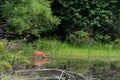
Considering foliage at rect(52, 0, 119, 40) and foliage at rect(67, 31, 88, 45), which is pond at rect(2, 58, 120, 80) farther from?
foliage at rect(52, 0, 119, 40)

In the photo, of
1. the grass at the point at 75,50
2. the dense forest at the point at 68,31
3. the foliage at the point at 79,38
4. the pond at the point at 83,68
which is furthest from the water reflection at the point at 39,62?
the foliage at the point at 79,38

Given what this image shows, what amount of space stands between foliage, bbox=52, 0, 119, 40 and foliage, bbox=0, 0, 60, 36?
10.7 feet

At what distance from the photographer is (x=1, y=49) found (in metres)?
11.8

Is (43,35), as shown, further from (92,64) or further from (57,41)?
(92,64)

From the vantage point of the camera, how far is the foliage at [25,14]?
2169 centimetres

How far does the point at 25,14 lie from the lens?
22281 mm

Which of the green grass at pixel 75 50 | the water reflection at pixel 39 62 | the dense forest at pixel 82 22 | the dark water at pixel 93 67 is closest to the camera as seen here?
the dark water at pixel 93 67

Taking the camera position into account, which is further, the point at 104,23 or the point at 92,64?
the point at 104,23

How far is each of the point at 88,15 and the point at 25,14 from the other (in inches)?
256

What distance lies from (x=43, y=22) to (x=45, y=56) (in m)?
2.73

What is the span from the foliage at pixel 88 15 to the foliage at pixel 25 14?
3275 mm

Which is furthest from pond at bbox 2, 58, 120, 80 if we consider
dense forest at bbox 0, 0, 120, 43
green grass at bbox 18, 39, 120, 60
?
dense forest at bbox 0, 0, 120, 43

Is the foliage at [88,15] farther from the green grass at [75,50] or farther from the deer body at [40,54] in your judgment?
the deer body at [40,54]

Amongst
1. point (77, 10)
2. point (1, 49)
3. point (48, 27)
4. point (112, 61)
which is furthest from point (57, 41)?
point (1, 49)
